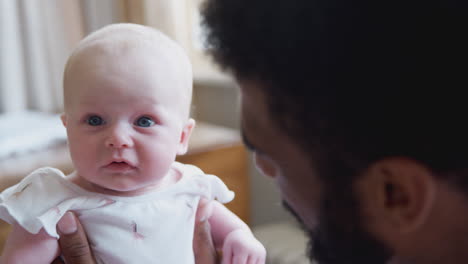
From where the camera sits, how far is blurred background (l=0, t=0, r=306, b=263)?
7.11 ft

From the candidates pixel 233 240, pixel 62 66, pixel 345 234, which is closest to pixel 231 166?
pixel 62 66

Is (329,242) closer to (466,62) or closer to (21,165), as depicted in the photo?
(466,62)

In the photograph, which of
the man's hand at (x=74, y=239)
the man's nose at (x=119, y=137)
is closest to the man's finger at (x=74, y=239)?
the man's hand at (x=74, y=239)

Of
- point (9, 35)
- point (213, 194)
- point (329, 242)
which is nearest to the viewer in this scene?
point (329, 242)

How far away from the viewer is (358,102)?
0.48 meters

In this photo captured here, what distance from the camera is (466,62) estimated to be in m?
0.44

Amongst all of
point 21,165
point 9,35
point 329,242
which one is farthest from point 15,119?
point 329,242

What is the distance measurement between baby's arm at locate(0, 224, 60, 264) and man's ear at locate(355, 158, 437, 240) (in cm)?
51

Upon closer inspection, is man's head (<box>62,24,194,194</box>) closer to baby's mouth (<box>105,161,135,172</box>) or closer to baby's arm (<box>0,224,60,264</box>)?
baby's mouth (<box>105,161,135,172</box>)

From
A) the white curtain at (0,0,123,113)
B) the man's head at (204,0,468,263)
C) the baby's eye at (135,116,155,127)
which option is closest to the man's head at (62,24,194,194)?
the baby's eye at (135,116,155,127)

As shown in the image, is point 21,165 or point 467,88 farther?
point 21,165

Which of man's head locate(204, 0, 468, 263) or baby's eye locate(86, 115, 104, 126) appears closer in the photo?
man's head locate(204, 0, 468, 263)

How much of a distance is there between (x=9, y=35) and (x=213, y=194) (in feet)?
6.51

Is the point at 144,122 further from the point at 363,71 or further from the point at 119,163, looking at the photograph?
the point at 363,71
